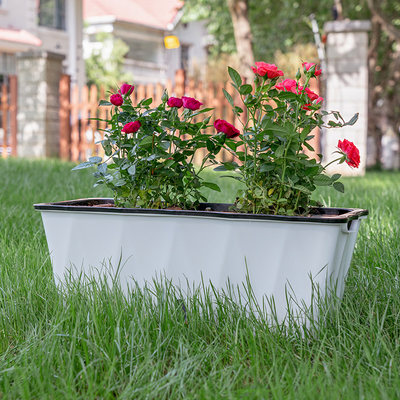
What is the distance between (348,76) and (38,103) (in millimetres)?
5017

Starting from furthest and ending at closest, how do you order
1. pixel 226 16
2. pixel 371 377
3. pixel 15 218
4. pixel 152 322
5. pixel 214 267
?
pixel 226 16
pixel 15 218
pixel 214 267
pixel 152 322
pixel 371 377

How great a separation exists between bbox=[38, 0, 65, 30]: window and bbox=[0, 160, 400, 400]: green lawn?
19.6m

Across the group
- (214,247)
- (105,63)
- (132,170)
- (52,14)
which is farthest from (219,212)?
(105,63)

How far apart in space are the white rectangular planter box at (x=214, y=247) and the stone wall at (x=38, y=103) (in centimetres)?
819

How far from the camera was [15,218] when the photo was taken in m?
3.24

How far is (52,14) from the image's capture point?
20344 mm

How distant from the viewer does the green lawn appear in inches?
51.7

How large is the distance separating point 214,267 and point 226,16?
15102 millimetres

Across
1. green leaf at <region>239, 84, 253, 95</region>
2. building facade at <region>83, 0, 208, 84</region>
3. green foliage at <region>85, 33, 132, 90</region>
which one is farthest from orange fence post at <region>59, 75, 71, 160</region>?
building facade at <region>83, 0, 208, 84</region>

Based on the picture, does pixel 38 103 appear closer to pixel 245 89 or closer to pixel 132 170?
pixel 132 170

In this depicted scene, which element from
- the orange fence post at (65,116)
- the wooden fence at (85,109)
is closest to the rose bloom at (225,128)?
the wooden fence at (85,109)

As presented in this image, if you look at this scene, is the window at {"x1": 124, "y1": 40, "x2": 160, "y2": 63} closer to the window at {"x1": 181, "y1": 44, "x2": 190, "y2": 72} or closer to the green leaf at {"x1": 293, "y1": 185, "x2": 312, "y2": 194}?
the window at {"x1": 181, "y1": 44, "x2": 190, "y2": 72}

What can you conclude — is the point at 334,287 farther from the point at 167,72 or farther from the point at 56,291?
the point at 167,72

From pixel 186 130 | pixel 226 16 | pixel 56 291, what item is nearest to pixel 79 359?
pixel 56 291
